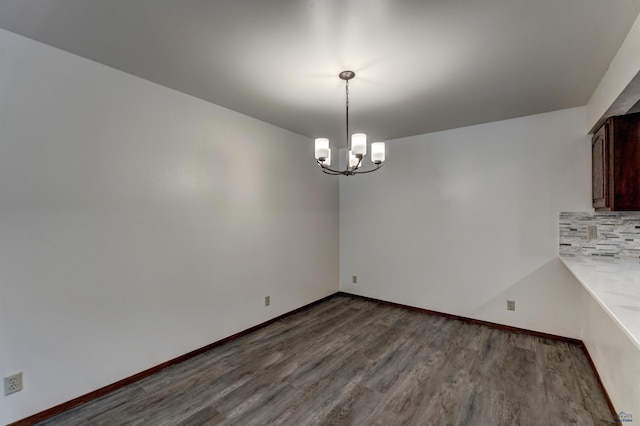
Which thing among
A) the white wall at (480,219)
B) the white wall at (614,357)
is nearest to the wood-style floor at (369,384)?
the white wall at (614,357)

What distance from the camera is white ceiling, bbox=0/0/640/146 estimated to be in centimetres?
158

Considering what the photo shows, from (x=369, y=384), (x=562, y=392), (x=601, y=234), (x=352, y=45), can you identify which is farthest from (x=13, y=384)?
(x=601, y=234)

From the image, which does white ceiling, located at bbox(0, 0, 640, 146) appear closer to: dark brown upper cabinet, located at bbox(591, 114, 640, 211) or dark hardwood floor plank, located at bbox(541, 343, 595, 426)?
dark brown upper cabinet, located at bbox(591, 114, 640, 211)

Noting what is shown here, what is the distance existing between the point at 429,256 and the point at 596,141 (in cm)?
216

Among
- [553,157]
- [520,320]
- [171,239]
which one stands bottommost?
[520,320]

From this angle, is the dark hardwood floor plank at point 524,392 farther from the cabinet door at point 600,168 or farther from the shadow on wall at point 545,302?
the cabinet door at point 600,168

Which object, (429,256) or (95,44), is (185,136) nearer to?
(95,44)

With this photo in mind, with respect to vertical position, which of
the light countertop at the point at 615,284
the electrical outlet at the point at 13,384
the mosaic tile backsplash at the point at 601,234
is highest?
the mosaic tile backsplash at the point at 601,234

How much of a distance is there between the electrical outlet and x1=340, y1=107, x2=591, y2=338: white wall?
12.8 feet

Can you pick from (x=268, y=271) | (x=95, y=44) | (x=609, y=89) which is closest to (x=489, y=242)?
(x=609, y=89)

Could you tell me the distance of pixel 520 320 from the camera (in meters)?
3.31

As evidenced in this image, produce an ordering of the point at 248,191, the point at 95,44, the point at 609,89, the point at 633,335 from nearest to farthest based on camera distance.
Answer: the point at 633,335 → the point at 95,44 → the point at 609,89 → the point at 248,191

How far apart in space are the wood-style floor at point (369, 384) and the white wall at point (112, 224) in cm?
32

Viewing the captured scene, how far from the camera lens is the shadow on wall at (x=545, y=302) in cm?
303
